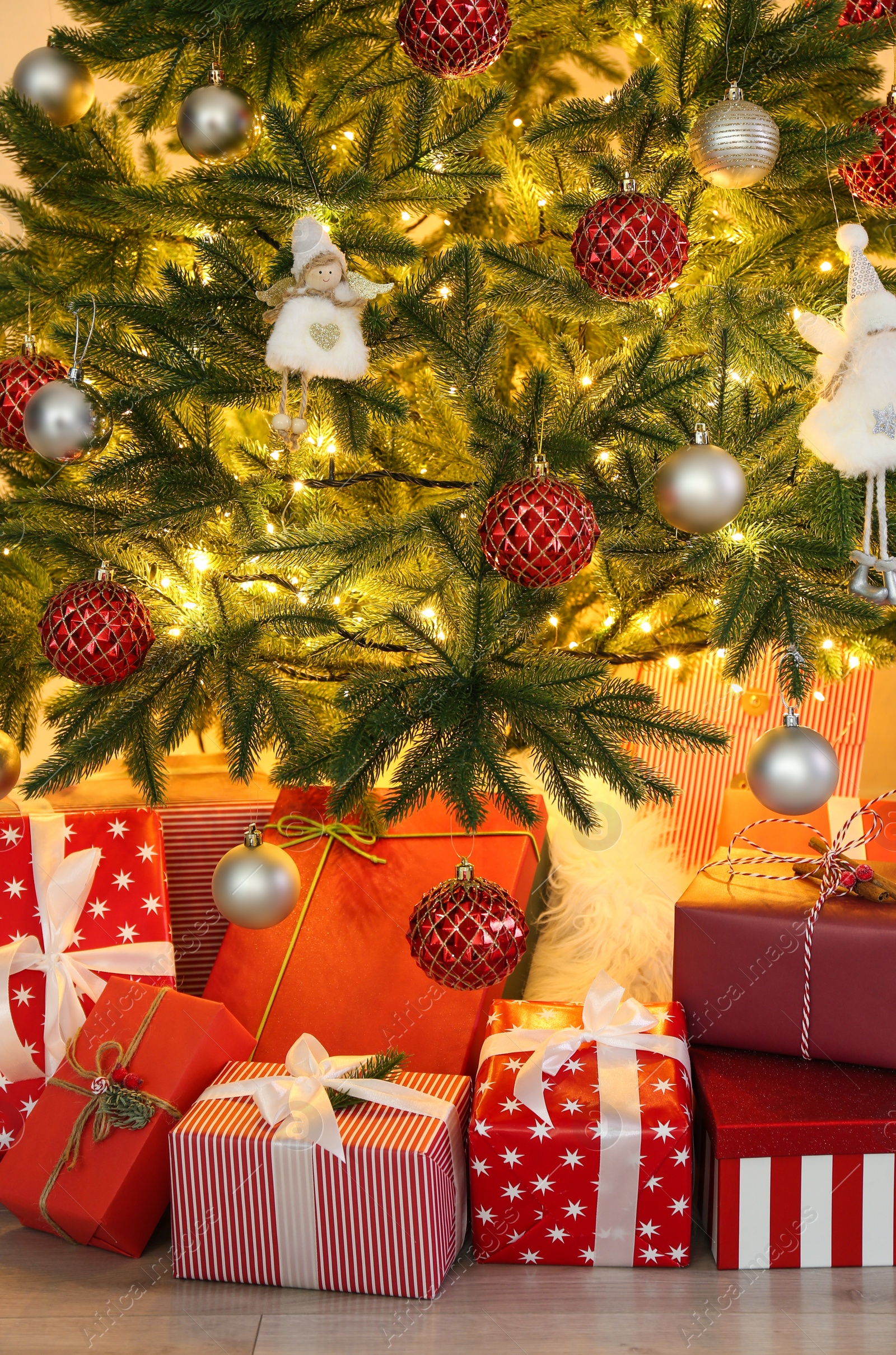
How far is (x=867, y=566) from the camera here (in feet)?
3.22

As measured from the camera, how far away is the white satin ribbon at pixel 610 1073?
42.2 inches

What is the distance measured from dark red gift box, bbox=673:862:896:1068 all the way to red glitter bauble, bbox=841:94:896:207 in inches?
29.0

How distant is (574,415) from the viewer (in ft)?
3.64

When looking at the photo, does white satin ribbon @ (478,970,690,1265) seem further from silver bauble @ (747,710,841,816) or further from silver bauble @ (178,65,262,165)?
silver bauble @ (178,65,262,165)

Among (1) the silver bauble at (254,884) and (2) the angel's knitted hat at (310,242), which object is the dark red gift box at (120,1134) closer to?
(1) the silver bauble at (254,884)

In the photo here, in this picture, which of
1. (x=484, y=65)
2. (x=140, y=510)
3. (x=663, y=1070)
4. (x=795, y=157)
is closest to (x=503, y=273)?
(x=484, y=65)

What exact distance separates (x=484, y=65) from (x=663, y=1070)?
1.02 metres

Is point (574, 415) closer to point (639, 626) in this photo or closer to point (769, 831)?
point (639, 626)

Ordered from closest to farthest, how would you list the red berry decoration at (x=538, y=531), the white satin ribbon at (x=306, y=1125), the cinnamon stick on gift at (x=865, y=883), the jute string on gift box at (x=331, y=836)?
the red berry decoration at (x=538, y=531), the white satin ribbon at (x=306, y=1125), the cinnamon stick on gift at (x=865, y=883), the jute string on gift box at (x=331, y=836)

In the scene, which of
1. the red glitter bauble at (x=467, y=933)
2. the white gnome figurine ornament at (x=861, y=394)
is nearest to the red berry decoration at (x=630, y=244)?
the white gnome figurine ornament at (x=861, y=394)

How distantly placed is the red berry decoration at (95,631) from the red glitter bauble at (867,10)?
1.00m

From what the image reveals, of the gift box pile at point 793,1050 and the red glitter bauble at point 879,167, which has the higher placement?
the red glitter bauble at point 879,167

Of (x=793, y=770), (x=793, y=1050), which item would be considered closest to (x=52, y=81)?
(x=793, y=770)

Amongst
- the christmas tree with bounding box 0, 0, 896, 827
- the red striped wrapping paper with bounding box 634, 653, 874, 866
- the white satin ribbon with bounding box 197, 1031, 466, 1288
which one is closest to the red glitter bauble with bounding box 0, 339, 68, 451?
the christmas tree with bounding box 0, 0, 896, 827
